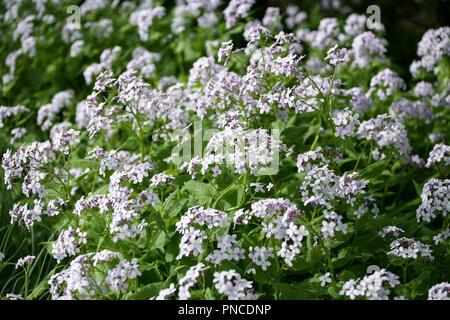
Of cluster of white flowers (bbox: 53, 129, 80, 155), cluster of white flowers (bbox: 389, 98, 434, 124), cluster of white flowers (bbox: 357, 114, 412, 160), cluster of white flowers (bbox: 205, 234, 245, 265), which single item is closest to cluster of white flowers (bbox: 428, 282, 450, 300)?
cluster of white flowers (bbox: 205, 234, 245, 265)

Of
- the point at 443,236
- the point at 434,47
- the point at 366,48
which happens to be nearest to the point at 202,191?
the point at 443,236

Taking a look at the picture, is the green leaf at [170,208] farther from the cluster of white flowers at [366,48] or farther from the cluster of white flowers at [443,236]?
the cluster of white flowers at [366,48]

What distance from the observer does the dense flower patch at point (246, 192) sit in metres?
3.26

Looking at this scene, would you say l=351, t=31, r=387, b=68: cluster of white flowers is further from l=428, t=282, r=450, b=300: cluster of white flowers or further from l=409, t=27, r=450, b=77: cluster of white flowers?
l=428, t=282, r=450, b=300: cluster of white flowers

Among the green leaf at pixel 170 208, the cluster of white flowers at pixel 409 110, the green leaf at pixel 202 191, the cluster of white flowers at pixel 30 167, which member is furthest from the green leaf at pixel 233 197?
the cluster of white flowers at pixel 409 110

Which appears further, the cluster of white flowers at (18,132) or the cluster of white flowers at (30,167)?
the cluster of white flowers at (18,132)

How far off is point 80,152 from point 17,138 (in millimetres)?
640

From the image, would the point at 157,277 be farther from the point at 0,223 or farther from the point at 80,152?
the point at 80,152

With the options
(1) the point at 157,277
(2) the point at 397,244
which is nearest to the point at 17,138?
(1) the point at 157,277

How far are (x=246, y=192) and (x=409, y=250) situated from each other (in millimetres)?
1141

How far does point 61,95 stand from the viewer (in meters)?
6.12

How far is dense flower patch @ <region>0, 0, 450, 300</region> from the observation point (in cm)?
326

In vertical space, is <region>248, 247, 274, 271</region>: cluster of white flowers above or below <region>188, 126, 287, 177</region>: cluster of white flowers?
below
